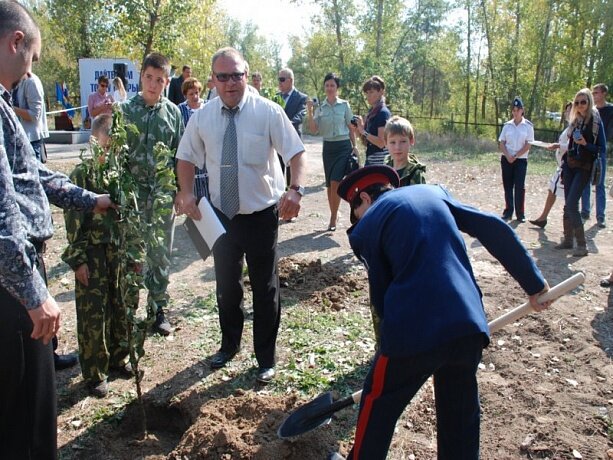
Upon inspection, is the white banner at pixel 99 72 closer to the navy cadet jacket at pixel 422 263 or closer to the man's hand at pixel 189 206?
the man's hand at pixel 189 206

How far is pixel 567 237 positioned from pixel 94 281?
597cm

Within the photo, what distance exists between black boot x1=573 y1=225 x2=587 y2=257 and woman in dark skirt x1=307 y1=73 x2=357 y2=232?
10.2 feet

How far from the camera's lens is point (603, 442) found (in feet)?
10.4

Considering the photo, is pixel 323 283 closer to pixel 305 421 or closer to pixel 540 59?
pixel 305 421

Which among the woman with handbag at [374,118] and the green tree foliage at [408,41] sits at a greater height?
the green tree foliage at [408,41]

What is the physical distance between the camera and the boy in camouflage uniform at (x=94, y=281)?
3.39 m

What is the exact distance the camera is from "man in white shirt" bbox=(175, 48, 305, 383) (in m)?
3.59

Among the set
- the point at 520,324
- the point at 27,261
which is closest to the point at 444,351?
the point at 27,261

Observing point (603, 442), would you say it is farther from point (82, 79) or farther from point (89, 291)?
point (82, 79)

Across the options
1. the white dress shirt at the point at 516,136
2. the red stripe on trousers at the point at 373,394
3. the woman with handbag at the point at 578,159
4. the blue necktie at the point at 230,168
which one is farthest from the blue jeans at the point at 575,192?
the red stripe on trousers at the point at 373,394

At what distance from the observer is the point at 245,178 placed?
363 cm

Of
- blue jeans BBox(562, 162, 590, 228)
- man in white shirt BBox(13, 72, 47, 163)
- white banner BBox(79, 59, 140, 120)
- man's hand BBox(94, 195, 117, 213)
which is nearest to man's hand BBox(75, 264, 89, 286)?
man's hand BBox(94, 195, 117, 213)

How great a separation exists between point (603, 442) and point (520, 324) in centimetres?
162

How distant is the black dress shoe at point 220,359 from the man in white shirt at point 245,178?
1.05 ft
